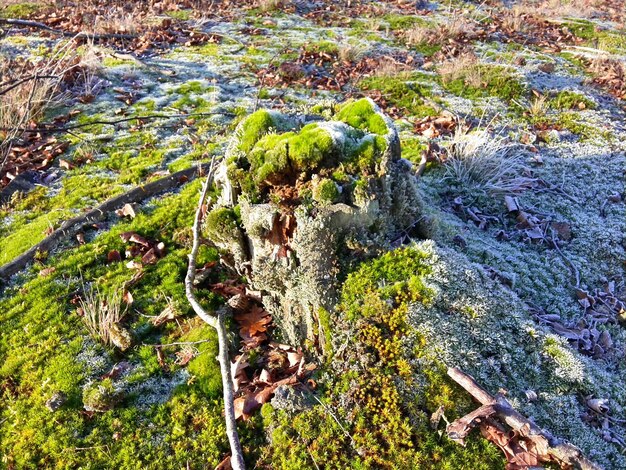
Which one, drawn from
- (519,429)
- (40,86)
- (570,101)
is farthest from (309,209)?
(570,101)

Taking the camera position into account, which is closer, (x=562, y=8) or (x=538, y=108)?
(x=538, y=108)

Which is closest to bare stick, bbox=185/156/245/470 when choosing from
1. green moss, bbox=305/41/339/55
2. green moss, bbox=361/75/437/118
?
green moss, bbox=361/75/437/118

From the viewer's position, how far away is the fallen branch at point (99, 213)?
4645 mm

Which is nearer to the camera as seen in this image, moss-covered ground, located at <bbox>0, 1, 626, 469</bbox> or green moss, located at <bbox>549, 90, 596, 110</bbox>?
moss-covered ground, located at <bbox>0, 1, 626, 469</bbox>

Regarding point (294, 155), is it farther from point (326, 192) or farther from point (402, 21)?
point (402, 21)

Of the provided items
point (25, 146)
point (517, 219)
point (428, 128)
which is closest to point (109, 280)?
point (25, 146)

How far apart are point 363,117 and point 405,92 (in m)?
5.04

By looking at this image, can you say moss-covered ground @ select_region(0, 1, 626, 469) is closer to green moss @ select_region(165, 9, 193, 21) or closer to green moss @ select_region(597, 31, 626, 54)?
green moss @ select_region(597, 31, 626, 54)

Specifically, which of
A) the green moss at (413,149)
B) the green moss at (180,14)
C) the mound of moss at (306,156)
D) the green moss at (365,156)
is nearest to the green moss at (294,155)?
the mound of moss at (306,156)

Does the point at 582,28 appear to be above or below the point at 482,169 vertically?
above

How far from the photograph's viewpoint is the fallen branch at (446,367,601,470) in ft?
8.89

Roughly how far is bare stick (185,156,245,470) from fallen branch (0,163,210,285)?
126 cm

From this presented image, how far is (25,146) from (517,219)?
747cm

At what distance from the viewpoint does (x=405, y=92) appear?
8594 mm
